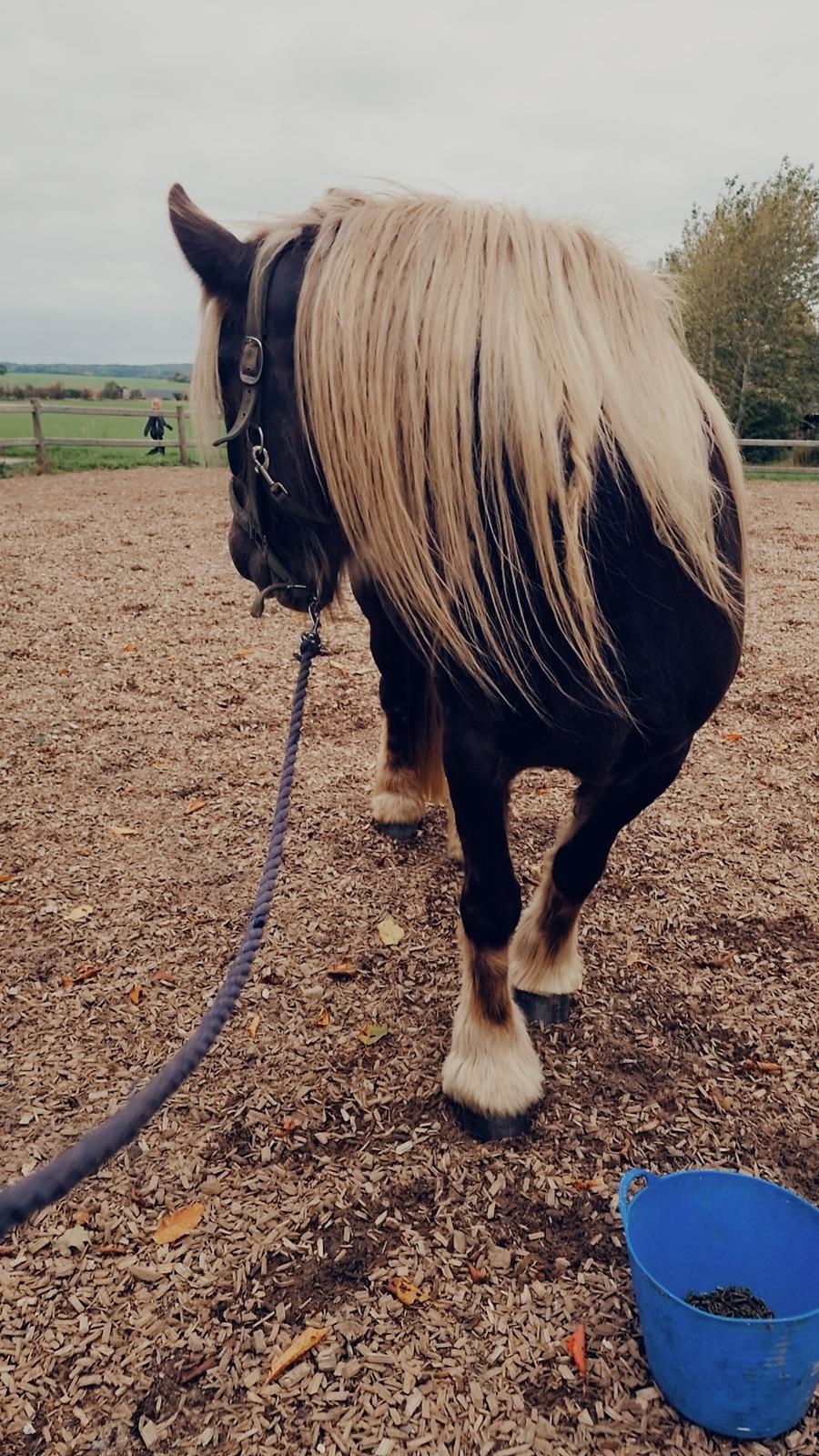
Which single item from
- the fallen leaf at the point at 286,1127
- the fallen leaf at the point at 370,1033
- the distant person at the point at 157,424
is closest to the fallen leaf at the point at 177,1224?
the fallen leaf at the point at 286,1127

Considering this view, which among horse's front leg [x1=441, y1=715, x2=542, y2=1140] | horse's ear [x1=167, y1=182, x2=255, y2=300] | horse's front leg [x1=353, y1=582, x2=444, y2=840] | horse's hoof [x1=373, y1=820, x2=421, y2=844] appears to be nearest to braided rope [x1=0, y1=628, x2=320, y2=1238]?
horse's front leg [x1=441, y1=715, x2=542, y2=1140]

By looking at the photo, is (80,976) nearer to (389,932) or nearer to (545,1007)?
(389,932)

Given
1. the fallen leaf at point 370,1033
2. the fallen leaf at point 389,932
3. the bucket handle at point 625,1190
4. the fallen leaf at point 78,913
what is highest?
the bucket handle at point 625,1190

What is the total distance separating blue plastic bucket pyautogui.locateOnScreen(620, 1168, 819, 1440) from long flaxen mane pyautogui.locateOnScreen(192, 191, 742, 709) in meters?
1.06

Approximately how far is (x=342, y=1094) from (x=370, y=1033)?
0.82 feet

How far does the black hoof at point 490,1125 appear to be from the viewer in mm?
2279

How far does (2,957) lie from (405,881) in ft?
4.67

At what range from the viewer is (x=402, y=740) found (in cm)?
369

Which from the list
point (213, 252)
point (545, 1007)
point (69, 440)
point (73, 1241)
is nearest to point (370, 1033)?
point (545, 1007)

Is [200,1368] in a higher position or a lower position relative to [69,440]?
lower

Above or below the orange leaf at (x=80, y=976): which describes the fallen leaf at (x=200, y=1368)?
below

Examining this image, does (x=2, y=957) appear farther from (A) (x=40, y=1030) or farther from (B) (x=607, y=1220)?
(B) (x=607, y=1220)

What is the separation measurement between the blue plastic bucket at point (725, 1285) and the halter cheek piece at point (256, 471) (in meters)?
1.63

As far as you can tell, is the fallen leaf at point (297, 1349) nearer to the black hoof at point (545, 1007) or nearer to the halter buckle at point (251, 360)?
the black hoof at point (545, 1007)
